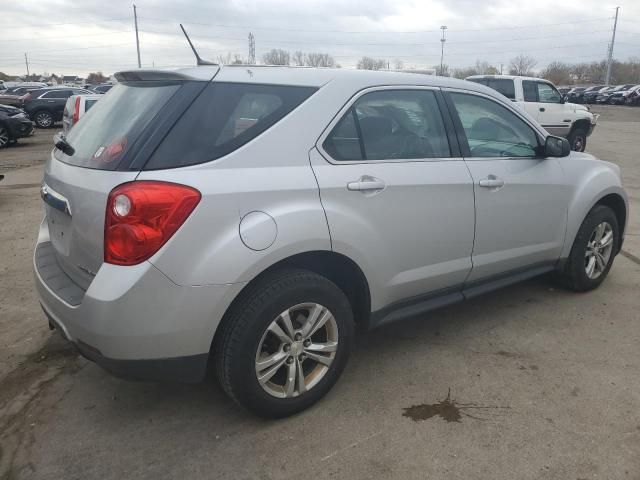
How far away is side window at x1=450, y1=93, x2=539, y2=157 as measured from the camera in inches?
137

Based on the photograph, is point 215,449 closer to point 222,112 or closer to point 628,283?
point 222,112

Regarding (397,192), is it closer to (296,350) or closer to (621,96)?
(296,350)

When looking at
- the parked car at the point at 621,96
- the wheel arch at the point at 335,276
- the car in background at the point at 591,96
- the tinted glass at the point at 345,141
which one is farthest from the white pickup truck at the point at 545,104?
the car in background at the point at 591,96

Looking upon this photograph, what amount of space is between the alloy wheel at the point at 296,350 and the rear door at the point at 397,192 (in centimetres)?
35

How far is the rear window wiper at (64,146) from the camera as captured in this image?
2824 mm

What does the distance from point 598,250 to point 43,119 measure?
2362 cm

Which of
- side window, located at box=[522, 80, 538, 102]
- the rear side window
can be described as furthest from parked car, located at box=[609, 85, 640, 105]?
the rear side window

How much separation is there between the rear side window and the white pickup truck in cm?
1059

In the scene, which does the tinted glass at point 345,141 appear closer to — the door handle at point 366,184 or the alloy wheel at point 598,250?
the door handle at point 366,184

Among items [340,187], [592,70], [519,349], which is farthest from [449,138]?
[592,70]

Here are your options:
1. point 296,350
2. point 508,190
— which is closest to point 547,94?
point 508,190

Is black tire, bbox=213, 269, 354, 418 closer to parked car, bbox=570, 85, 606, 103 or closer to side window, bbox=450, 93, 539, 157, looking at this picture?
side window, bbox=450, 93, 539, 157

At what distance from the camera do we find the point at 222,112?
8.27 ft

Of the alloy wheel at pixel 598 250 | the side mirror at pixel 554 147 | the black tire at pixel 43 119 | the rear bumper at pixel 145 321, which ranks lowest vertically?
the black tire at pixel 43 119
